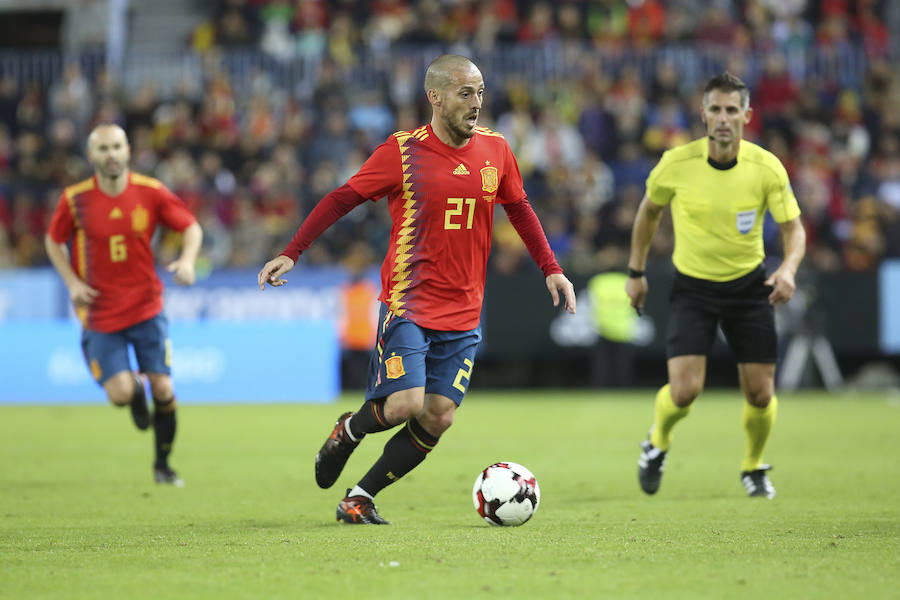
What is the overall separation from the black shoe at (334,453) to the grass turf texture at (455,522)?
0.83 ft

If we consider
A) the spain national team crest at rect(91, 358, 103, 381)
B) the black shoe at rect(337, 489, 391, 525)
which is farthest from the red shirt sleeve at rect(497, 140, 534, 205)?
the spain national team crest at rect(91, 358, 103, 381)

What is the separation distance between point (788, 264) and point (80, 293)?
186 inches

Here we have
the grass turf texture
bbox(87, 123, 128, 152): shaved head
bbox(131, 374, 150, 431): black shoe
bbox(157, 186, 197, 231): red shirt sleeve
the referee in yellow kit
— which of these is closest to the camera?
the grass turf texture

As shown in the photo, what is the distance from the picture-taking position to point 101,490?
877 cm

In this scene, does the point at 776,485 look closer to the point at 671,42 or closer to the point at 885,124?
the point at 885,124

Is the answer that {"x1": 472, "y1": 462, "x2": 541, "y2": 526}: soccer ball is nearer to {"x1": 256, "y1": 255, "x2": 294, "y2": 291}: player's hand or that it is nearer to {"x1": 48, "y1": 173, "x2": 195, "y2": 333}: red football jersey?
{"x1": 256, "y1": 255, "x2": 294, "y2": 291}: player's hand

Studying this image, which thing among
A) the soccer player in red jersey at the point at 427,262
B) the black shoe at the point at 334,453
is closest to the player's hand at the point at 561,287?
the soccer player in red jersey at the point at 427,262

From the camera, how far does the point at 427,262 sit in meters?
6.74

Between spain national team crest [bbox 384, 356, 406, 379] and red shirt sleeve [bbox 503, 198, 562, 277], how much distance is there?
100 centimetres

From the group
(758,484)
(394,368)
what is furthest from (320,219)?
(758,484)

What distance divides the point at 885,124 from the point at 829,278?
136 inches

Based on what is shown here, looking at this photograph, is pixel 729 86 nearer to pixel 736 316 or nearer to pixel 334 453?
pixel 736 316

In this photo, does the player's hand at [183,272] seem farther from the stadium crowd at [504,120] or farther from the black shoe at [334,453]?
the stadium crowd at [504,120]

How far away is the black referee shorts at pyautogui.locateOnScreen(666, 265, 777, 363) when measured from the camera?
825 centimetres
